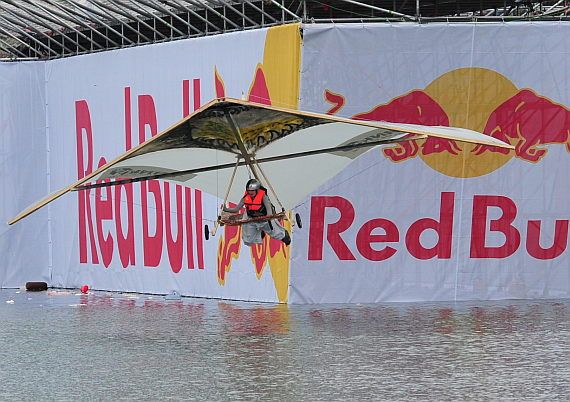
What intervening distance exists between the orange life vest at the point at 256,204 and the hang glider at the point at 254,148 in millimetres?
373

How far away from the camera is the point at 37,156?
95.9 ft

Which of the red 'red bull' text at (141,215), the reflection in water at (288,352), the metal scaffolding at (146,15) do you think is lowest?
the reflection in water at (288,352)

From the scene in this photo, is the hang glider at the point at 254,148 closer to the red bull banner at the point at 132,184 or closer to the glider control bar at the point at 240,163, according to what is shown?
the glider control bar at the point at 240,163

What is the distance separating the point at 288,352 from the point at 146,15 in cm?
1395

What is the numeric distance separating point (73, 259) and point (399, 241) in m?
11.1

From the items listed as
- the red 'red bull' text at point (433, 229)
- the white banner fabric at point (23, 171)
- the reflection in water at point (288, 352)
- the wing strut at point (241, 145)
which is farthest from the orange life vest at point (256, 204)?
the white banner fabric at point (23, 171)

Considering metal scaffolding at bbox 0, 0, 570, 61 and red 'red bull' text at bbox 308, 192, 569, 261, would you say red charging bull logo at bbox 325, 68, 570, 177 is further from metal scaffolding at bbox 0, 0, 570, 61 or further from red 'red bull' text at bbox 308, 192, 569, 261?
metal scaffolding at bbox 0, 0, 570, 61

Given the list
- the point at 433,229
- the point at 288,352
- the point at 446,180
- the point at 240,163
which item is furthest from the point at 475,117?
the point at 288,352

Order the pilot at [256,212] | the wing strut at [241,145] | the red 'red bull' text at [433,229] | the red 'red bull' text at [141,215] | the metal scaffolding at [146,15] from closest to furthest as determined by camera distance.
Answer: the wing strut at [241,145] → the pilot at [256,212] → the red 'red bull' text at [433,229] → the red 'red bull' text at [141,215] → the metal scaffolding at [146,15]

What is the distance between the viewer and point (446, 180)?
70.8 feet

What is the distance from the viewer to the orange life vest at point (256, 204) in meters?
17.5

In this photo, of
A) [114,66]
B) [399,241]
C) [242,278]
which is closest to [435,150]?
[399,241]

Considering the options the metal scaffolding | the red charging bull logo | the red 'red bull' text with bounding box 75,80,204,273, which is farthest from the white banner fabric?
the red charging bull logo

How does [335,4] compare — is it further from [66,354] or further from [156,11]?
[66,354]
